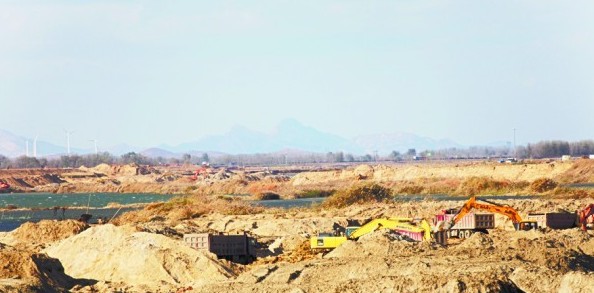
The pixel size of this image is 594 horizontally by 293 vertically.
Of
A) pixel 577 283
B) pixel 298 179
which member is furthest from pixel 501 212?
pixel 298 179

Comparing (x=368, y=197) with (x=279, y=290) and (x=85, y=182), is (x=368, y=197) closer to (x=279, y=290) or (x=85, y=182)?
(x=279, y=290)

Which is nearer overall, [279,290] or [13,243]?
[279,290]

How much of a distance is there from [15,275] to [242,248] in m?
6.58

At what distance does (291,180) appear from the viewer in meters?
127

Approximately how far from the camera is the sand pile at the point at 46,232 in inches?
1597

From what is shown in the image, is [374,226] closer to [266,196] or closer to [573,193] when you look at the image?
[573,193]

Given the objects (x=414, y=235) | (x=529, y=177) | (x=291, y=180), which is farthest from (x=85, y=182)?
(x=414, y=235)

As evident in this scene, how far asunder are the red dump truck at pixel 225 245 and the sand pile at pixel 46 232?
8616mm

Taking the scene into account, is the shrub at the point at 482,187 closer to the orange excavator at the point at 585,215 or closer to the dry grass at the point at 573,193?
the dry grass at the point at 573,193

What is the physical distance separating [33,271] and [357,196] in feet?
121

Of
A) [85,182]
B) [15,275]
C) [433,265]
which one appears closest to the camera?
[433,265]

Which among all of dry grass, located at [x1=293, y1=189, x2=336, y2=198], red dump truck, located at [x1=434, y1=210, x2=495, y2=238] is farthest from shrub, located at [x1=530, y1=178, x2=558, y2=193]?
red dump truck, located at [x1=434, y1=210, x2=495, y2=238]

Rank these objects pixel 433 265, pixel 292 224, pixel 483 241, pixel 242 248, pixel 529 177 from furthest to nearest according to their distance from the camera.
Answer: pixel 529 177
pixel 292 224
pixel 242 248
pixel 483 241
pixel 433 265

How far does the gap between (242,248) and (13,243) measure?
990 cm
